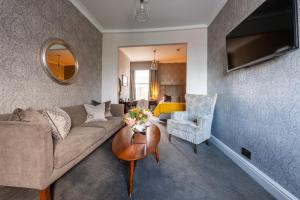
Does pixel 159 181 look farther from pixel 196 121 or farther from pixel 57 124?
pixel 196 121

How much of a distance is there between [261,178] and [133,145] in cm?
152

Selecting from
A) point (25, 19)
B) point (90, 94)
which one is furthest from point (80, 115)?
point (25, 19)

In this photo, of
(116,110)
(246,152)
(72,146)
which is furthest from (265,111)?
(116,110)

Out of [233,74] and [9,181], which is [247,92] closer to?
[233,74]

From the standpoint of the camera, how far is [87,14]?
3.06m

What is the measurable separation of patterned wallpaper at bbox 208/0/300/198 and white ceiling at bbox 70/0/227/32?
1.77ft

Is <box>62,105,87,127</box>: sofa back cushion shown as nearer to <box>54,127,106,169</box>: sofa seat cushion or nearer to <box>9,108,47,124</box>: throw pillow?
<box>54,127,106,169</box>: sofa seat cushion

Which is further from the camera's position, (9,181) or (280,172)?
(280,172)

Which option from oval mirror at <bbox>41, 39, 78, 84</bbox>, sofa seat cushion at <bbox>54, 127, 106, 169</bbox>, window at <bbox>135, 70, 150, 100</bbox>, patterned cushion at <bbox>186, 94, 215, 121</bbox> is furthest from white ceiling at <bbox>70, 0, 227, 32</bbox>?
window at <bbox>135, 70, 150, 100</bbox>

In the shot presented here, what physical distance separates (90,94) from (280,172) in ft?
11.9

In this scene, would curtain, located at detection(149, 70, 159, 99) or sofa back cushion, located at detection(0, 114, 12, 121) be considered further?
curtain, located at detection(149, 70, 159, 99)

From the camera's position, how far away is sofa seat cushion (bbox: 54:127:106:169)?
1308 millimetres

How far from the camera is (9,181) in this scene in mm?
1188

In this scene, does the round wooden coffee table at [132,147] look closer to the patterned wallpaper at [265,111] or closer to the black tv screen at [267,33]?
the patterned wallpaper at [265,111]
